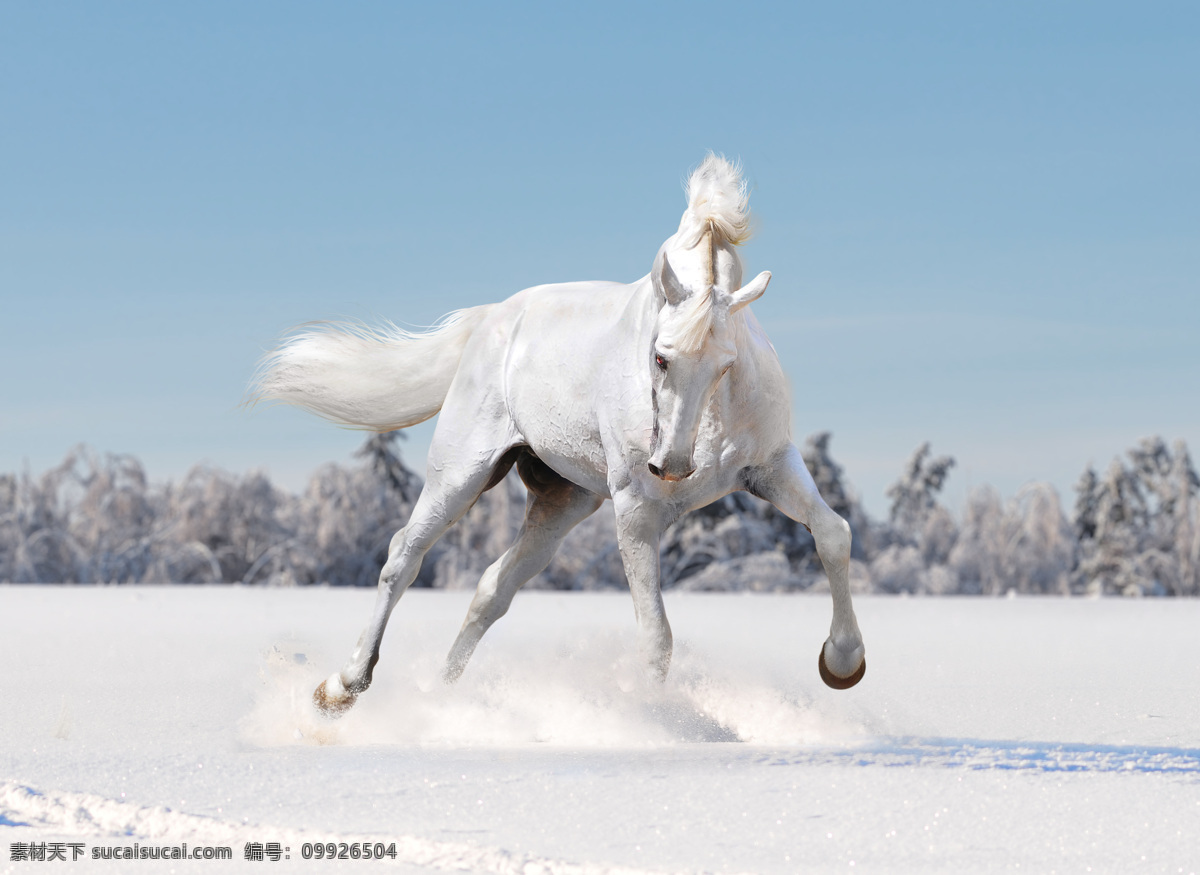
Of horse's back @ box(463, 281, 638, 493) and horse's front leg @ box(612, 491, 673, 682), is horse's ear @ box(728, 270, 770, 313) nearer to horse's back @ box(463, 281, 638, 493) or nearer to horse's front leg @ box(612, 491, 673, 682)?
horse's back @ box(463, 281, 638, 493)

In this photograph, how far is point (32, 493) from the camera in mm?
20531

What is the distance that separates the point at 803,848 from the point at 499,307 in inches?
131

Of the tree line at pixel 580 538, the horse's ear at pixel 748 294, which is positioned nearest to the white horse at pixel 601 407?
the horse's ear at pixel 748 294

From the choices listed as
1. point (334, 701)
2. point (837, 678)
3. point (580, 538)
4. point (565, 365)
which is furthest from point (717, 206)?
point (580, 538)

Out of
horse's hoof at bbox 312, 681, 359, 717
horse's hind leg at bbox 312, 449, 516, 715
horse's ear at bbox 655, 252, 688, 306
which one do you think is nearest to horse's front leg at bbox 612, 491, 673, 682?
horse's ear at bbox 655, 252, 688, 306

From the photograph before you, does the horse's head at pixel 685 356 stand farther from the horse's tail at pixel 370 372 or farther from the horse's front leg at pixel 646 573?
the horse's tail at pixel 370 372

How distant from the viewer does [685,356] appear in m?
4.04

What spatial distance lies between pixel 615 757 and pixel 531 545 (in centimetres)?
165

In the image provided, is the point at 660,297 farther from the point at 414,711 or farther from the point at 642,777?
the point at 414,711

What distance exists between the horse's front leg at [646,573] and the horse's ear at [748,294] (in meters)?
0.86

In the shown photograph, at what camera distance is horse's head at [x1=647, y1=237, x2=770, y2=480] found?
4.04m

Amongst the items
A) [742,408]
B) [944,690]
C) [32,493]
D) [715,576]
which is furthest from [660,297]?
[32,493]

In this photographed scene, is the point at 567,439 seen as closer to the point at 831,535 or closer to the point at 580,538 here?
the point at 831,535

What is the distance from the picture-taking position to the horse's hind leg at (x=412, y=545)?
5426 millimetres
